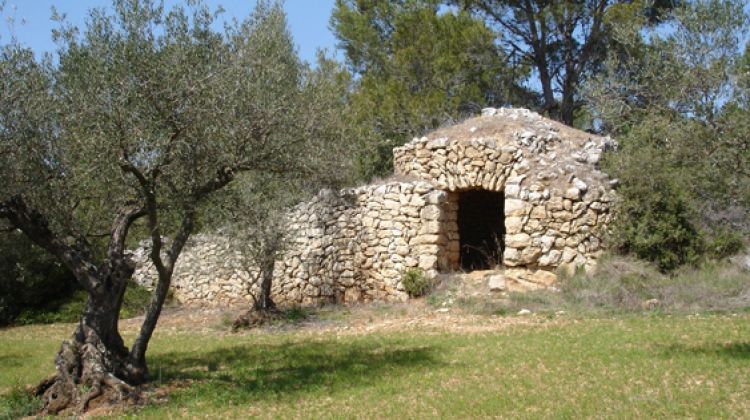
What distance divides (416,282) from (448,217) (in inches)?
78.5

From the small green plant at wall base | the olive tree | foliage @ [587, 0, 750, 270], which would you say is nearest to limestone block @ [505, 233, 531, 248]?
the small green plant at wall base

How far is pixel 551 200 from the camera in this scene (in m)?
16.8

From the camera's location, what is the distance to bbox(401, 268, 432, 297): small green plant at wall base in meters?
17.5

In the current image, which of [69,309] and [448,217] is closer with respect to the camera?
[448,217]

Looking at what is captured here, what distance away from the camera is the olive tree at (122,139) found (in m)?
8.55

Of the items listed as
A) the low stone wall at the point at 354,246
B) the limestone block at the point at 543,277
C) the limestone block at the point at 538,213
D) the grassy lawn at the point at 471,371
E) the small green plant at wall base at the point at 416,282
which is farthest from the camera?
the low stone wall at the point at 354,246

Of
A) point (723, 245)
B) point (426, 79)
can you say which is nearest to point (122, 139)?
point (723, 245)

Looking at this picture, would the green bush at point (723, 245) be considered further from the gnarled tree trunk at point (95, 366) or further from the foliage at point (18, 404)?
the foliage at point (18, 404)

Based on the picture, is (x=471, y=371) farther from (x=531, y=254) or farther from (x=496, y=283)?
(x=531, y=254)

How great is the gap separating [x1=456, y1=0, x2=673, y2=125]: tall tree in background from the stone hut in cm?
720

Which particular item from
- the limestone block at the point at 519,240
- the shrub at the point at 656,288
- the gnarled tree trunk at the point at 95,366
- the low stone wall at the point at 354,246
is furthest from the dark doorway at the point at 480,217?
the gnarled tree trunk at the point at 95,366

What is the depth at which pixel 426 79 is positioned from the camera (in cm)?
2566

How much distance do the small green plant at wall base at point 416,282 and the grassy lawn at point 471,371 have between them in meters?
3.25

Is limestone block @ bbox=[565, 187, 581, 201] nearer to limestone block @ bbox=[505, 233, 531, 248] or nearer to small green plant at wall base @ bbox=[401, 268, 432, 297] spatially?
limestone block @ bbox=[505, 233, 531, 248]
